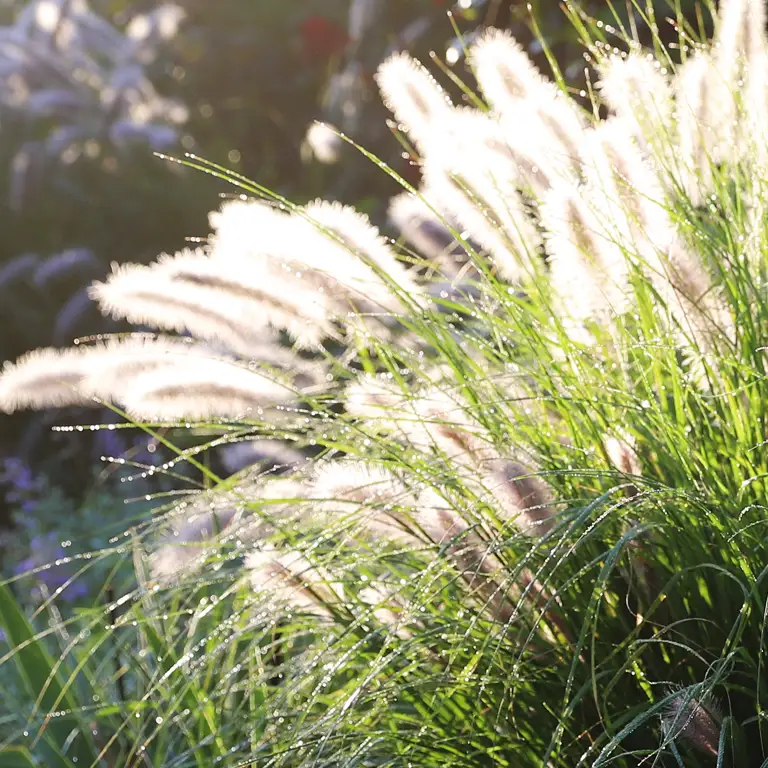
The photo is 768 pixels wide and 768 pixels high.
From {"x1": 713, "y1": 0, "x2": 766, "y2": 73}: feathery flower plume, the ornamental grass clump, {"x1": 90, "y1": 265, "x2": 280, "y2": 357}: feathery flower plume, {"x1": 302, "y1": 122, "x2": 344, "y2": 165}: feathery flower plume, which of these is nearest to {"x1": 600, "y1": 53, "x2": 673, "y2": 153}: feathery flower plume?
the ornamental grass clump

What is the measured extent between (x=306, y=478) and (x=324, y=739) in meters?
0.64

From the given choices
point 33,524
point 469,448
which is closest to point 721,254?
point 469,448

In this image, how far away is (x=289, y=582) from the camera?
1.65 metres

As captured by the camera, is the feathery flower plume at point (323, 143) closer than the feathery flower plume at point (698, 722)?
No

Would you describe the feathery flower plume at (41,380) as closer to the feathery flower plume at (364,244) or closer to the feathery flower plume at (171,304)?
the feathery flower plume at (171,304)

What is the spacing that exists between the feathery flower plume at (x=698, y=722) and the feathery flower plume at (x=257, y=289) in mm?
808

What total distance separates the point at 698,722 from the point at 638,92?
1023 mm

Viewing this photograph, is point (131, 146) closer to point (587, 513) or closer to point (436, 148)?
point (436, 148)

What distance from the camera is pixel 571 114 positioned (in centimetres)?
186

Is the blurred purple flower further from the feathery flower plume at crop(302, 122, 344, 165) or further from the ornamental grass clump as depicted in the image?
the ornamental grass clump

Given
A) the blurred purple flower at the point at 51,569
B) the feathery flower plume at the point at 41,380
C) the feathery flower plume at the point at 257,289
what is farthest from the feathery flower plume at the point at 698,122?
the blurred purple flower at the point at 51,569

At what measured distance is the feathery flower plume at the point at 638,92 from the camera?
188cm

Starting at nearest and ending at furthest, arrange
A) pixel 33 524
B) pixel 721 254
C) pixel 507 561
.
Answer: pixel 507 561, pixel 721 254, pixel 33 524

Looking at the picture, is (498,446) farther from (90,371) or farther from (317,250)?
(90,371)
